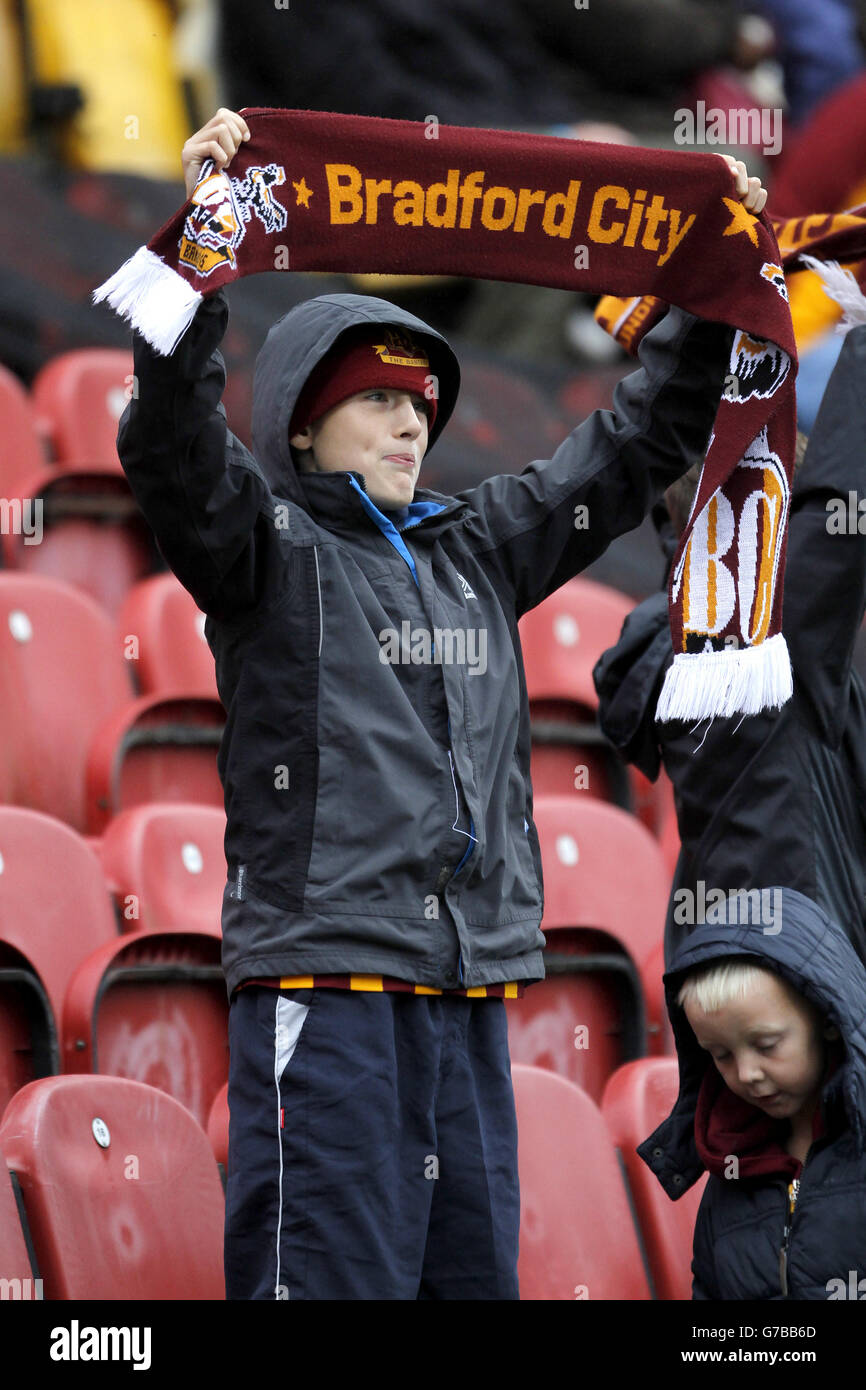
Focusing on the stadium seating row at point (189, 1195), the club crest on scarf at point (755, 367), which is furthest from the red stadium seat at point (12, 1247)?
the club crest on scarf at point (755, 367)

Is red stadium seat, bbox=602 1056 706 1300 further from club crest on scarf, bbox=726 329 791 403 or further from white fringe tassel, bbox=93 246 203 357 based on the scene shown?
white fringe tassel, bbox=93 246 203 357

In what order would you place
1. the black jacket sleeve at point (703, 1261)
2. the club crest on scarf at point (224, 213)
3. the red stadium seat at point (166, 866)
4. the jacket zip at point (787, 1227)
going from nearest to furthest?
the club crest on scarf at point (224, 213)
the jacket zip at point (787, 1227)
the black jacket sleeve at point (703, 1261)
the red stadium seat at point (166, 866)

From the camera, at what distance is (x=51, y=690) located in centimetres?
339

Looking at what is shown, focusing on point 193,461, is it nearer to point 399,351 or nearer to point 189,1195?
point 399,351

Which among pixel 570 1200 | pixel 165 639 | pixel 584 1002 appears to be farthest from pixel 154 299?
pixel 165 639

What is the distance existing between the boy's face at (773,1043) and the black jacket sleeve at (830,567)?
38 cm

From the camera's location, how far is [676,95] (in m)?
6.81

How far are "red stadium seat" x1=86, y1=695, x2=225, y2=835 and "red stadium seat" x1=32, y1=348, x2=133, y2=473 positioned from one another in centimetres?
112

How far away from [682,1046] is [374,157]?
3.82ft

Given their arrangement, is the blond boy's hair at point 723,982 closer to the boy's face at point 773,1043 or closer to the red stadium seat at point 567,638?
the boy's face at point 773,1043

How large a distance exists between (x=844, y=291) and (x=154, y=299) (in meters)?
1.07

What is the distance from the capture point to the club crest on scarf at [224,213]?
76.0 inches

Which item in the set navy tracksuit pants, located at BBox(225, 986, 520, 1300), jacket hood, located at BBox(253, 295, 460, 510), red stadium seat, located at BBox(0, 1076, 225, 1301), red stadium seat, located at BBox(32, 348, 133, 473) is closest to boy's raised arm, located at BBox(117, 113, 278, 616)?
jacket hood, located at BBox(253, 295, 460, 510)

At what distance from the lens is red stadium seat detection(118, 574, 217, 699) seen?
3705 millimetres
